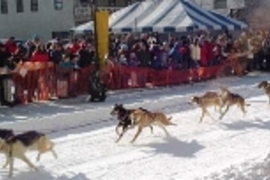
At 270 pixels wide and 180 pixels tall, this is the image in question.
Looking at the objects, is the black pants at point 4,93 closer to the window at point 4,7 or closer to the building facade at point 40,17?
the building facade at point 40,17

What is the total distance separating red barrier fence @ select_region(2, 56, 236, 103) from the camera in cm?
1318

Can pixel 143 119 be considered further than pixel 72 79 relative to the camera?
No

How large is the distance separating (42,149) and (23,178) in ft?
1.93

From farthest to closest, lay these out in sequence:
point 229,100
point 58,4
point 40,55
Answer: point 58,4 → point 40,55 → point 229,100

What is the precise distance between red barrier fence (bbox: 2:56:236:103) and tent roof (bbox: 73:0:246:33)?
1.55 metres

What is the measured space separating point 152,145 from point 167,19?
1052cm

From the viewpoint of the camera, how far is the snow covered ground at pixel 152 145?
740 centimetres

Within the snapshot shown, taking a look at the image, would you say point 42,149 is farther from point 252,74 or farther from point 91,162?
point 252,74

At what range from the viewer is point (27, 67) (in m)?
13.2

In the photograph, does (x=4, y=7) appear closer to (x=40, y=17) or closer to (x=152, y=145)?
(x=40, y=17)

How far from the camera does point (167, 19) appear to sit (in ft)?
62.4

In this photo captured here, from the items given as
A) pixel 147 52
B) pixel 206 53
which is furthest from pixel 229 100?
pixel 206 53

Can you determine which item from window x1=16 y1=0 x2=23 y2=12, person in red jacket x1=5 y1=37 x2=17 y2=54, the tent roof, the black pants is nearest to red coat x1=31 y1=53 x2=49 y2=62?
person in red jacket x1=5 y1=37 x2=17 y2=54

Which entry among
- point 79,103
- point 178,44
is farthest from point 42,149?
point 178,44
